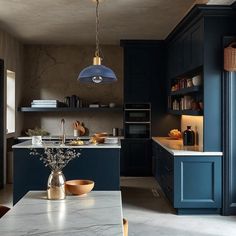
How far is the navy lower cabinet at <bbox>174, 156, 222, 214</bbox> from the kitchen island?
87 centimetres

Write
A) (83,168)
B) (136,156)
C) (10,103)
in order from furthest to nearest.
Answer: (136,156) < (10,103) < (83,168)

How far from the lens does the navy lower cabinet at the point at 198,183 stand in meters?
5.20

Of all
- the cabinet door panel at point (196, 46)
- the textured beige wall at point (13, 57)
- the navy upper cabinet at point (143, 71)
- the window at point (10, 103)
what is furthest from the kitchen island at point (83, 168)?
the navy upper cabinet at point (143, 71)

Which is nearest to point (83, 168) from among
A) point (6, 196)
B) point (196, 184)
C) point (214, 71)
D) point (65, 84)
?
point (196, 184)

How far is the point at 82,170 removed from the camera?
5.58 metres

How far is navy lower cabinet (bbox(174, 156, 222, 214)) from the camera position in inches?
205

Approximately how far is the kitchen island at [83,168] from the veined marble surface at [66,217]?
8.54ft

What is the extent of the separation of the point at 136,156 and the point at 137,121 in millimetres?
724

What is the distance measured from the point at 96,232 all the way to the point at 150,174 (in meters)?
6.33

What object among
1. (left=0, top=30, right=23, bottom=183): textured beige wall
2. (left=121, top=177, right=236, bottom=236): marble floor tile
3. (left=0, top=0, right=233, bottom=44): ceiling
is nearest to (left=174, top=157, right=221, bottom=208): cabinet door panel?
(left=121, top=177, right=236, bottom=236): marble floor tile

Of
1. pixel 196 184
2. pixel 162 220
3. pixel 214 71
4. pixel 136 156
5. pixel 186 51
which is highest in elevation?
pixel 186 51

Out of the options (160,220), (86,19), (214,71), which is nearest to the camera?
(160,220)

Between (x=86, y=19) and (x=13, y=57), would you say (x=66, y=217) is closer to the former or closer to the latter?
(x=86, y=19)

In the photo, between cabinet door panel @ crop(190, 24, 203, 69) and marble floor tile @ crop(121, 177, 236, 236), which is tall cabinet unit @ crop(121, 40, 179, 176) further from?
cabinet door panel @ crop(190, 24, 203, 69)
